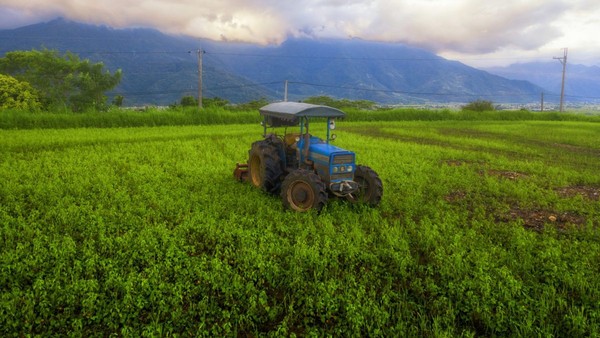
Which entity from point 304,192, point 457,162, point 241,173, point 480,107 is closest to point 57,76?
point 241,173

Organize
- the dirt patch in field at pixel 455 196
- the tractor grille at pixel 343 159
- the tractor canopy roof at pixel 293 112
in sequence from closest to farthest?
the tractor grille at pixel 343 159
the tractor canopy roof at pixel 293 112
the dirt patch in field at pixel 455 196

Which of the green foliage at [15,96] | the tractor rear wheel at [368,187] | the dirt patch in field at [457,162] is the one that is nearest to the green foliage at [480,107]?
the dirt patch in field at [457,162]

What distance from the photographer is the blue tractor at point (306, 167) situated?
24.5 ft

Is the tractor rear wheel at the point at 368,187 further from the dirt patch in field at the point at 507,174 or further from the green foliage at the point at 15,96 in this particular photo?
the green foliage at the point at 15,96

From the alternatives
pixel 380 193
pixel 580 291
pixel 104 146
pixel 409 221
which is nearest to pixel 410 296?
pixel 580 291

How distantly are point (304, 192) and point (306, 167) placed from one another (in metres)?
1.06

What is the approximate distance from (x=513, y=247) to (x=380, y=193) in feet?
8.90

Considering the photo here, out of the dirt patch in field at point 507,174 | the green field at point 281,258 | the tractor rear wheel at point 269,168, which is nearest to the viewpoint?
the green field at point 281,258

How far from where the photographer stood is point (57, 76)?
163ft

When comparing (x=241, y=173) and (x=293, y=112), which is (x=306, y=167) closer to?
(x=293, y=112)

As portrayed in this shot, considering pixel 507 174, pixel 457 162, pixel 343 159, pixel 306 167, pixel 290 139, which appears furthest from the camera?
pixel 457 162

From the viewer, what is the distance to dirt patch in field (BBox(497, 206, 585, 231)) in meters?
7.31

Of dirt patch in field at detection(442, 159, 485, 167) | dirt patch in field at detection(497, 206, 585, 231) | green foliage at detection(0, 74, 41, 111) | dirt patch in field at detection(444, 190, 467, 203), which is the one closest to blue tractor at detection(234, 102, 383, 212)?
dirt patch in field at detection(444, 190, 467, 203)

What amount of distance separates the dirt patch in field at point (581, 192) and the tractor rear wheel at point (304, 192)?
6721 millimetres
